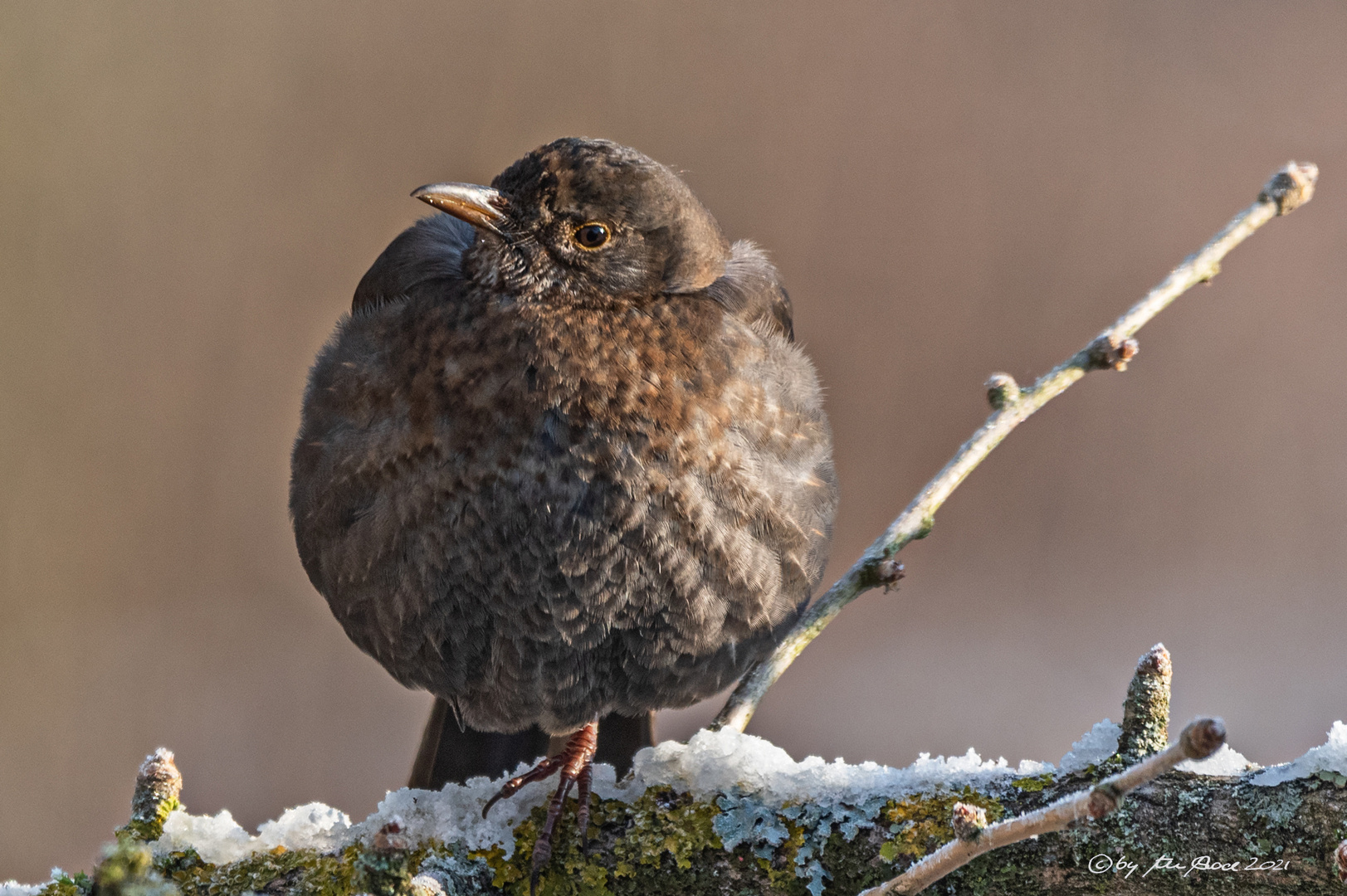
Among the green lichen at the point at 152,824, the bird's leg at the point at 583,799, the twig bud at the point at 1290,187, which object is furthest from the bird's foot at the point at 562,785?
the twig bud at the point at 1290,187

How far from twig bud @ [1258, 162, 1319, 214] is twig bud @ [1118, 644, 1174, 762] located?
75cm

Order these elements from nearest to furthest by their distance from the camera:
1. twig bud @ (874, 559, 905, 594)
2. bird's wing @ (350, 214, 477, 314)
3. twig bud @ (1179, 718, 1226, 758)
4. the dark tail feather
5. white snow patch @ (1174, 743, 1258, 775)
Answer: twig bud @ (1179, 718, 1226, 758), white snow patch @ (1174, 743, 1258, 775), twig bud @ (874, 559, 905, 594), bird's wing @ (350, 214, 477, 314), the dark tail feather

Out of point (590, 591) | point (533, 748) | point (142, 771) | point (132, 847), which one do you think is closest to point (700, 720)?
point (533, 748)

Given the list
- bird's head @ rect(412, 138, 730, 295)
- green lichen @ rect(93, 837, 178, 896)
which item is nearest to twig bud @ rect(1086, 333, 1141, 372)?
bird's head @ rect(412, 138, 730, 295)

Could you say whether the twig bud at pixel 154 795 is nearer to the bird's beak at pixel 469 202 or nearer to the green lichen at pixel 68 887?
the green lichen at pixel 68 887

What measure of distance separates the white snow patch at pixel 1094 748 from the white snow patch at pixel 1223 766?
106 mm

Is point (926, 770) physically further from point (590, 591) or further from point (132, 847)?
point (132, 847)

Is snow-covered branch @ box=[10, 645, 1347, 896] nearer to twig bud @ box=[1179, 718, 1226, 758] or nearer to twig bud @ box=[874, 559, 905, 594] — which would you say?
twig bud @ box=[874, 559, 905, 594]

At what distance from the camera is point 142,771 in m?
1.82

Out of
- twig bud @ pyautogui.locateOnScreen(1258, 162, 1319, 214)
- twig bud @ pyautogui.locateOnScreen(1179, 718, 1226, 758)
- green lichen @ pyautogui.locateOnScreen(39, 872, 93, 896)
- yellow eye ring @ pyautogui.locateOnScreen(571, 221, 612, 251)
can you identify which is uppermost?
yellow eye ring @ pyautogui.locateOnScreen(571, 221, 612, 251)

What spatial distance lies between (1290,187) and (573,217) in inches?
51.5

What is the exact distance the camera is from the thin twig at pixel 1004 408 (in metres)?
1.87

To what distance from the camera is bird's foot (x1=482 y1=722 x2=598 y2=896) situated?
1.93 m

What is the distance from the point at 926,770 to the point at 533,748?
131 cm
